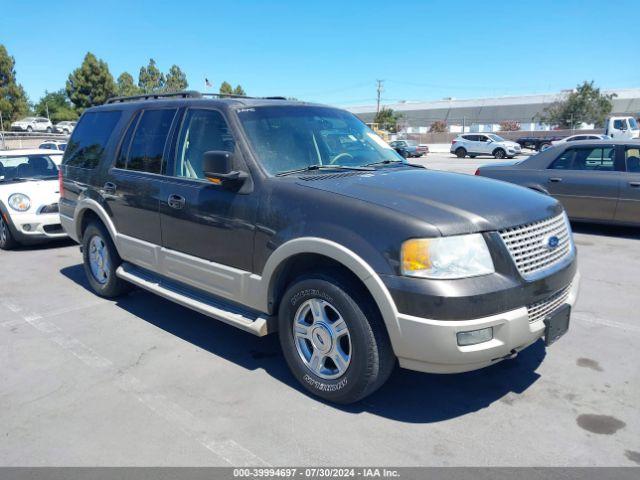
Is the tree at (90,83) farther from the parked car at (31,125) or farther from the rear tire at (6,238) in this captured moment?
the rear tire at (6,238)

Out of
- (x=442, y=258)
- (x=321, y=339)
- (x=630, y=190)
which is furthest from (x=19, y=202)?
(x=630, y=190)

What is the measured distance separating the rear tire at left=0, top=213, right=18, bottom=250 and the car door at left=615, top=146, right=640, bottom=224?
9.48m

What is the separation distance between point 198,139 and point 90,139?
82.7 inches

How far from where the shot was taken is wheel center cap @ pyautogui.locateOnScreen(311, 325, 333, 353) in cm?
331

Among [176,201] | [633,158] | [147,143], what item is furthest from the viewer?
[633,158]

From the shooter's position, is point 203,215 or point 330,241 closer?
point 330,241

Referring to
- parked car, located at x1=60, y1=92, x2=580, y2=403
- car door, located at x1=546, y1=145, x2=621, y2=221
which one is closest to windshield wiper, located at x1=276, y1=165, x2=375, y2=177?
parked car, located at x1=60, y1=92, x2=580, y2=403

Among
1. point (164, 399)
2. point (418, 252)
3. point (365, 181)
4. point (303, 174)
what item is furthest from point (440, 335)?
point (164, 399)

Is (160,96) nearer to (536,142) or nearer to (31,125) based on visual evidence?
(536,142)

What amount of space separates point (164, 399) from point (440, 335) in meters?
1.95

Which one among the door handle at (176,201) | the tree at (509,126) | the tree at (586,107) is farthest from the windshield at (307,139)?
Answer: the tree at (509,126)

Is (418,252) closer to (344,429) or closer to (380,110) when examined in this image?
(344,429)

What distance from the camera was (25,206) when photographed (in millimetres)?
7918

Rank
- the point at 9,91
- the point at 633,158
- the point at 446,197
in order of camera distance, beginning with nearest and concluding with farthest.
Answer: the point at 446,197 < the point at 633,158 < the point at 9,91
